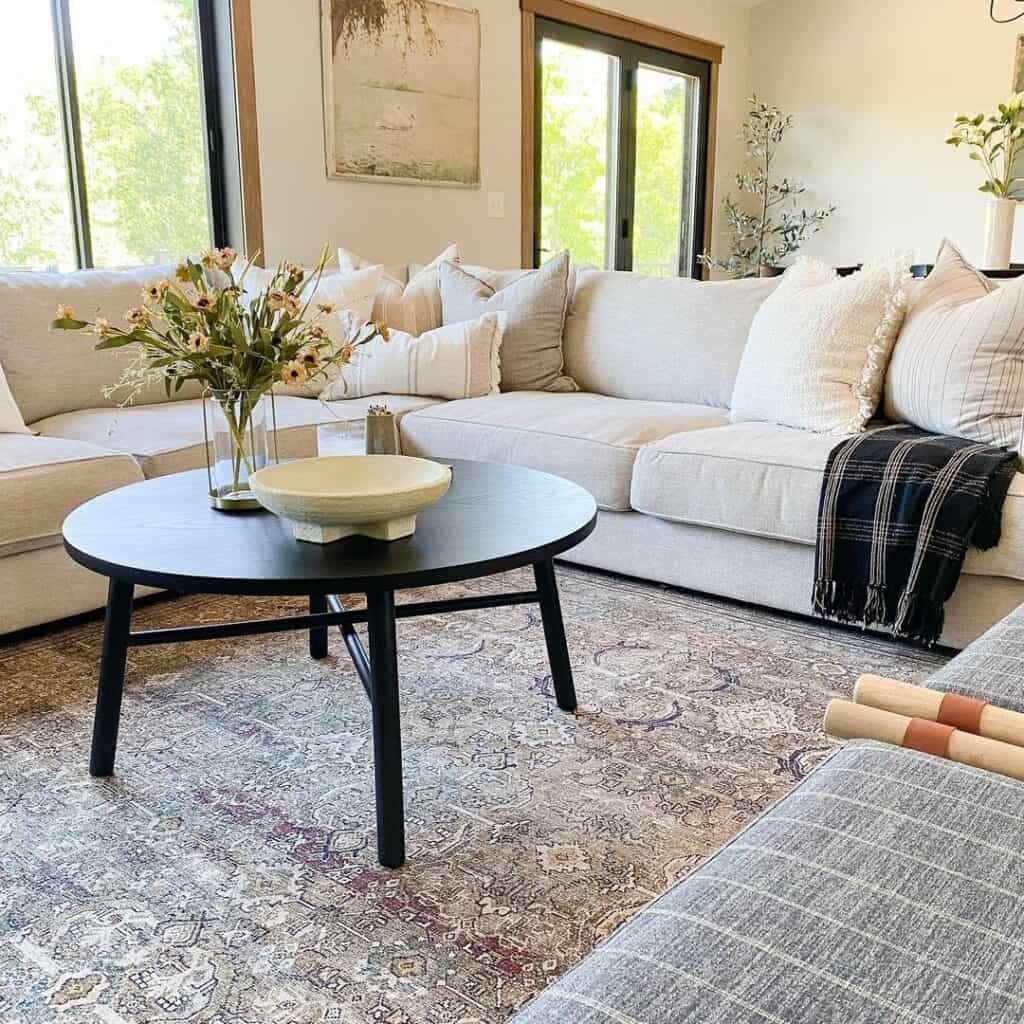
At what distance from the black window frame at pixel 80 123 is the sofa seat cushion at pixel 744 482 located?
7.94ft

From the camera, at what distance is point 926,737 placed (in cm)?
107

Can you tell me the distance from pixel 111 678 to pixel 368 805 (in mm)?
517

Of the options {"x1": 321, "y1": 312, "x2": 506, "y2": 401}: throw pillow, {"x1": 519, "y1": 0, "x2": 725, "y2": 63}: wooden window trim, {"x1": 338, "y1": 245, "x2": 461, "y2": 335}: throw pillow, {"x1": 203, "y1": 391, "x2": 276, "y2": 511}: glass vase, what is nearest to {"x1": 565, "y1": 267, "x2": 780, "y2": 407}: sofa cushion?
{"x1": 321, "y1": 312, "x2": 506, "y2": 401}: throw pillow

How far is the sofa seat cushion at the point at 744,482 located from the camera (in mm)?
2379

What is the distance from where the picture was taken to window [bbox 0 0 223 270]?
3.58m

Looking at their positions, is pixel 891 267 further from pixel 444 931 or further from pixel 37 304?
pixel 37 304

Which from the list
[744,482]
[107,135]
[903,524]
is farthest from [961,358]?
[107,135]

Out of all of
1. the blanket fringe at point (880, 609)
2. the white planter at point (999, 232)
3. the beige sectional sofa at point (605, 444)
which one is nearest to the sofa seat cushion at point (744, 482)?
the beige sectional sofa at point (605, 444)

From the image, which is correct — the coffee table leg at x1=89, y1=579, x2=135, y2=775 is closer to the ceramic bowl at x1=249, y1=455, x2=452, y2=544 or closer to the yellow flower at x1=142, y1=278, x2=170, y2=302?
the ceramic bowl at x1=249, y1=455, x2=452, y2=544

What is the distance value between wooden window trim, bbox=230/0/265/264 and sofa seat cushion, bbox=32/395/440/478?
1.11 metres

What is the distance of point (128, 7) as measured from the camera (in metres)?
3.83

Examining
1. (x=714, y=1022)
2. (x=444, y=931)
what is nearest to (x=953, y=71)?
(x=444, y=931)

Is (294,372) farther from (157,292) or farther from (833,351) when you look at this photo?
(833,351)

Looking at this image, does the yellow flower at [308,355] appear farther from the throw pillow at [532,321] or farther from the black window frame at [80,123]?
the black window frame at [80,123]
